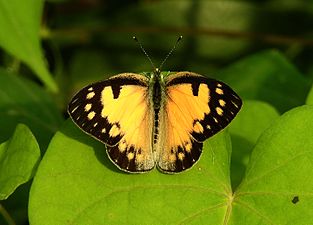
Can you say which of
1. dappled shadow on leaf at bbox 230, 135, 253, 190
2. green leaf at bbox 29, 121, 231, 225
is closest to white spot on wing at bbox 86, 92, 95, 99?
green leaf at bbox 29, 121, 231, 225

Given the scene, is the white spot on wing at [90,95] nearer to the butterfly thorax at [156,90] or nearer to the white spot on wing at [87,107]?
the white spot on wing at [87,107]

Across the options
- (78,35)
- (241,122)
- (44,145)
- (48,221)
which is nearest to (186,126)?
(48,221)

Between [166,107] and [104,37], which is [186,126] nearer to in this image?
[166,107]

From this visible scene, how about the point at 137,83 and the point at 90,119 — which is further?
the point at 137,83

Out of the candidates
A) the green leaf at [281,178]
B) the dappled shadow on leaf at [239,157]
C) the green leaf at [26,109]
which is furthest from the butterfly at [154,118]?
the green leaf at [26,109]

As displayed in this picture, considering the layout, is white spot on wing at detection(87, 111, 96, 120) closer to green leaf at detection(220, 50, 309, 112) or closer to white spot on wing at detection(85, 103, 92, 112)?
white spot on wing at detection(85, 103, 92, 112)
